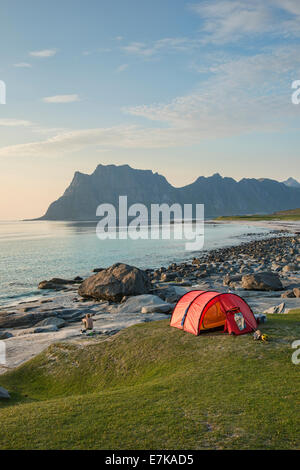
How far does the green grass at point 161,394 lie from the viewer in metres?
9.17

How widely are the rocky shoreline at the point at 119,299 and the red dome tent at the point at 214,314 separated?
17.0 feet

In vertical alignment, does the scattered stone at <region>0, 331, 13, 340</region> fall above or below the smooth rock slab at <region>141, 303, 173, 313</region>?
below

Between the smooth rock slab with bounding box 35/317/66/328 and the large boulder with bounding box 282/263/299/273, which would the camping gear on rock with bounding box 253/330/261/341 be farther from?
the large boulder with bounding box 282/263/299/273

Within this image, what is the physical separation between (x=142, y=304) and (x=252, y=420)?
19143 millimetres

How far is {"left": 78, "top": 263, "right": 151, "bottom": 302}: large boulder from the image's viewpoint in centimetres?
3294

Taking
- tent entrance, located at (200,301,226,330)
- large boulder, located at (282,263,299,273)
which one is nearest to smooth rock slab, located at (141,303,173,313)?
tent entrance, located at (200,301,226,330)

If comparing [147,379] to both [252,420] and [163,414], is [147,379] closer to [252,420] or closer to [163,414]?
[163,414]

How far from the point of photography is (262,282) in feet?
109

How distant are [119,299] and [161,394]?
69.5 ft

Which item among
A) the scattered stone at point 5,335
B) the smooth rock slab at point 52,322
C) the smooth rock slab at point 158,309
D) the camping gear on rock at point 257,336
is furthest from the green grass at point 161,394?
the smooth rock slab at point 158,309

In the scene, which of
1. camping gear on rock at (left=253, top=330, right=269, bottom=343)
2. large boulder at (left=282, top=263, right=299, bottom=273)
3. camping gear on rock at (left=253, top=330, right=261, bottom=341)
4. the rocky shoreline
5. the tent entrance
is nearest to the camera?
camping gear on rock at (left=253, top=330, right=269, bottom=343)

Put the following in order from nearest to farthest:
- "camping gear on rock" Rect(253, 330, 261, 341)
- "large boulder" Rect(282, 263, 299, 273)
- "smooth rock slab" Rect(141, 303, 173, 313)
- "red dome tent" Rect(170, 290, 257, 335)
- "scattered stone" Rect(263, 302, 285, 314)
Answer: "camping gear on rock" Rect(253, 330, 261, 341) < "red dome tent" Rect(170, 290, 257, 335) < "scattered stone" Rect(263, 302, 285, 314) < "smooth rock slab" Rect(141, 303, 173, 313) < "large boulder" Rect(282, 263, 299, 273)

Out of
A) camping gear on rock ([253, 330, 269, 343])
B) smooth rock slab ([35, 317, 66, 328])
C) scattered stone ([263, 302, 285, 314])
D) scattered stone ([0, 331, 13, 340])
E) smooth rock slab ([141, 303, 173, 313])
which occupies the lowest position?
scattered stone ([0, 331, 13, 340])

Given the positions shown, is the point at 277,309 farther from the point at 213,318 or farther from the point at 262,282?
the point at 262,282
